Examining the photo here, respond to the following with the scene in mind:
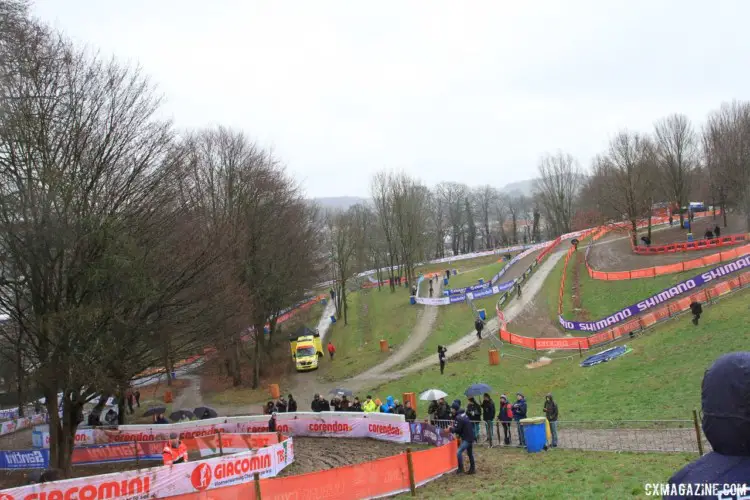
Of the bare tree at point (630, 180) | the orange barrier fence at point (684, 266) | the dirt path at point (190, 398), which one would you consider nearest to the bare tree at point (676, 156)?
the bare tree at point (630, 180)

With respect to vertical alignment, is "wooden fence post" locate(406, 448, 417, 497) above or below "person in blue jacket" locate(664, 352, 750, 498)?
below

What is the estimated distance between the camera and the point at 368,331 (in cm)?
5172

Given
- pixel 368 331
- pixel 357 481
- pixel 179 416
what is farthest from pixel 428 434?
pixel 368 331

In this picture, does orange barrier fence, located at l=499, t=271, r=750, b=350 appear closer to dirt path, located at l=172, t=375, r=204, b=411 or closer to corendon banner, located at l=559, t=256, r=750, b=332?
corendon banner, located at l=559, t=256, r=750, b=332

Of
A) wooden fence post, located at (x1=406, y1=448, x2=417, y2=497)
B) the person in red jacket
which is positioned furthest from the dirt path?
wooden fence post, located at (x1=406, y1=448, x2=417, y2=497)

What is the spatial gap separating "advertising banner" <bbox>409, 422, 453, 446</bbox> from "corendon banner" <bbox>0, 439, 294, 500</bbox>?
15.6 feet

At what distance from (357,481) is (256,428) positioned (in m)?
11.9

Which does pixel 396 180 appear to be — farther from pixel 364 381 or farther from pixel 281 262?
pixel 364 381

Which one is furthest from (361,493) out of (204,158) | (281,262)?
(204,158)

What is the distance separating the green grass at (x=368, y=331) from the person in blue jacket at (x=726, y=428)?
36909 millimetres

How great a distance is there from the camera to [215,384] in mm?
44000

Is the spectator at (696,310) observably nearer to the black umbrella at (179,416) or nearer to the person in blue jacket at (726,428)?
the black umbrella at (179,416)

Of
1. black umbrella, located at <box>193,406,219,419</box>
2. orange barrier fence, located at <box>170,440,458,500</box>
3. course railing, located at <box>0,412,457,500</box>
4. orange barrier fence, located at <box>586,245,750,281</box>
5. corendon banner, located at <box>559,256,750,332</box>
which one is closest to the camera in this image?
orange barrier fence, located at <box>170,440,458,500</box>

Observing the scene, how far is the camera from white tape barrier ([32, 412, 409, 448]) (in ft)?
73.0
